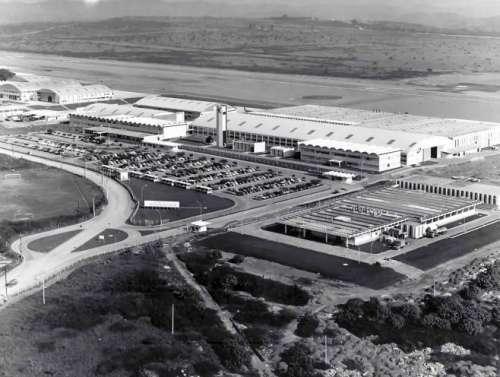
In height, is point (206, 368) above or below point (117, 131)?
below

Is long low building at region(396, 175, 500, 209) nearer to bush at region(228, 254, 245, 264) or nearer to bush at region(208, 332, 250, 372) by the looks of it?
bush at region(228, 254, 245, 264)

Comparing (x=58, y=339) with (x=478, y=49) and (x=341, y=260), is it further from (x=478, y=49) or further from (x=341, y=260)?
(x=478, y=49)

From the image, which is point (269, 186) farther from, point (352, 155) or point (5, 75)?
point (5, 75)

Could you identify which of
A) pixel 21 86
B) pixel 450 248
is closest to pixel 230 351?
pixel 450 248

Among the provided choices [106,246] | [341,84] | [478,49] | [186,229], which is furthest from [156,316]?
[478,49]

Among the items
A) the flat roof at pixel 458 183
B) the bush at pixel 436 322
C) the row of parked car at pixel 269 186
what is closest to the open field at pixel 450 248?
the flat roof at pixel 458 183

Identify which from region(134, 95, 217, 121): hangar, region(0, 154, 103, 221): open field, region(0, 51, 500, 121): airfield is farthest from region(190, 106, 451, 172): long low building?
region(0, 51, 500, 121): airfield
